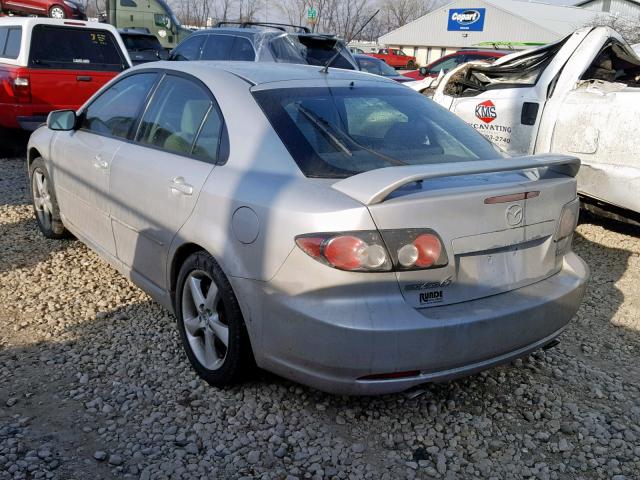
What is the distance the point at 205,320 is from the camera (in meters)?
3.20

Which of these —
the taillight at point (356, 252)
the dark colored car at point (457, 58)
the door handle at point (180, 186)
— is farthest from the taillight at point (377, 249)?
the dark colored car at point (457, 58)

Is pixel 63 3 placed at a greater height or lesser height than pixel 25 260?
greater

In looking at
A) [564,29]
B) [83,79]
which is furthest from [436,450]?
[564,29]

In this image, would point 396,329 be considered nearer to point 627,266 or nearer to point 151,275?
point 151,275

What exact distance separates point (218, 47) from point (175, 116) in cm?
734

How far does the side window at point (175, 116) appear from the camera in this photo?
3418 mm

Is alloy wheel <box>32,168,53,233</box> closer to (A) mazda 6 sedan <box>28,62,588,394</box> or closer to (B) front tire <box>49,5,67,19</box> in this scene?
(A) mazda 6 sedan <box>28,62,588,394</box>

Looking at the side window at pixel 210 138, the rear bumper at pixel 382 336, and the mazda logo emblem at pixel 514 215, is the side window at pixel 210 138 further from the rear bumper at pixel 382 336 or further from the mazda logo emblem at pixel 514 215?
the mazda logo emblem at pixel 514 215

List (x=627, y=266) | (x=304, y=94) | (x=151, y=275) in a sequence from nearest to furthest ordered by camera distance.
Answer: (x=304, y=94), (x=151, y=275), (x=627, y=266)

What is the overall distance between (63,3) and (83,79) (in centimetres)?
1297

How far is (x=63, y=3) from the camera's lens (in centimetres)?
1945

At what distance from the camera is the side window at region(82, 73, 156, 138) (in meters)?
4.03

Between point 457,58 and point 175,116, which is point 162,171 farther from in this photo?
point 457,58

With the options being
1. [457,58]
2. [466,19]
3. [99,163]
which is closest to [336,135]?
[99,163]
